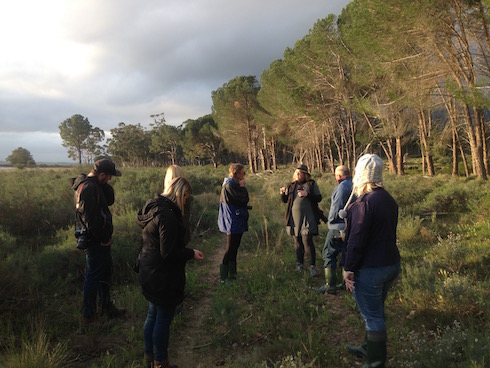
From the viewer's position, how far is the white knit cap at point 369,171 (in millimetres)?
2355

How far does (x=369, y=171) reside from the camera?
7.73 feet

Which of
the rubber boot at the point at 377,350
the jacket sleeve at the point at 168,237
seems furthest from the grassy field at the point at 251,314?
the jacket sleeve at the point at 168,237

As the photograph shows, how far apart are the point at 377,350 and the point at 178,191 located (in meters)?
2.18

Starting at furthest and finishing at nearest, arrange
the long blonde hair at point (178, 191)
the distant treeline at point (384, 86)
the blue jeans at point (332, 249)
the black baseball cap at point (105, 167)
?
the distant treeline at point (384, 86) → the blue jeans at point (332, 249) → the black baseball cap at point (105, 167) → the long blonde hair at point (178, 191)

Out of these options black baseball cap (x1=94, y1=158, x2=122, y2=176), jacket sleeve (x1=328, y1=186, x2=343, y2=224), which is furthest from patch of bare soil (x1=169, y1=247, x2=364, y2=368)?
black baseball cap (x1=94, y1=158, x2=122, y2=176)

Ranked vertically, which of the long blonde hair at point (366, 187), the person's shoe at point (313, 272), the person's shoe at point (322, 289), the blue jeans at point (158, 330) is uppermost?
the long blonde hair at point (366, 187)

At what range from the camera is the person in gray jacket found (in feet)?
13.0

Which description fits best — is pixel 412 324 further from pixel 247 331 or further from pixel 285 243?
pixel 285 243

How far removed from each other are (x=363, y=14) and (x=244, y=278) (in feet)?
40.5

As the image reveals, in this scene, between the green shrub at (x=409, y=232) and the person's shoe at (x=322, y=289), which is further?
the green shrub at (x=409, y=232)

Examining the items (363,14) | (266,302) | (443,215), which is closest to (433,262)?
(266,302)

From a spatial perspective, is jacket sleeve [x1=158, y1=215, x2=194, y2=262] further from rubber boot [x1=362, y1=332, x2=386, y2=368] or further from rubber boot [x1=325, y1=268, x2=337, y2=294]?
rubber boot [x1=325, y1=268, x2=337, y2=294]

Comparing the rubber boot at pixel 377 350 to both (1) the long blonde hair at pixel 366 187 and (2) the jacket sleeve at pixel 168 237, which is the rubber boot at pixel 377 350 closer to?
(1) the long blonde hair at pixel 366 187

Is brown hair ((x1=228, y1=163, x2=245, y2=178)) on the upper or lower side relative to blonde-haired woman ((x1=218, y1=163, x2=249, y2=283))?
upper
